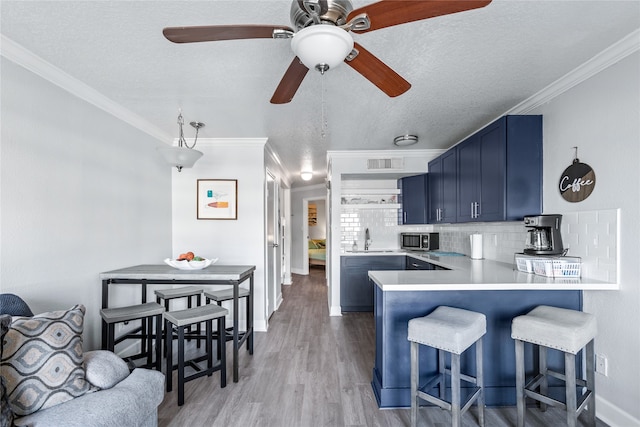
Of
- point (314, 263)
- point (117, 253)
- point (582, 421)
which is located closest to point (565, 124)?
point (582, 421)

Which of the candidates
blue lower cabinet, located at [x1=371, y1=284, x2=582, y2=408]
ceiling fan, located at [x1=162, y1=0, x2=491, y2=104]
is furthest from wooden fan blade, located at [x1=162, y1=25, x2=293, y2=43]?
blue lower cabinet, located at [x1=371, y1=284, x2=582, y2=408]

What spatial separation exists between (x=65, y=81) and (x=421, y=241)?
4.13 m

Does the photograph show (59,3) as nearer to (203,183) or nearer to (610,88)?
(203,183)

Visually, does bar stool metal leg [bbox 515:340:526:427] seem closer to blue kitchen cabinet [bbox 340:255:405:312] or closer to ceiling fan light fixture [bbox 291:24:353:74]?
ceiling fan light fixture [bbox 291:24:353:74]

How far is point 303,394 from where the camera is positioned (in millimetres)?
2260

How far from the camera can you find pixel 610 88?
1914 mm

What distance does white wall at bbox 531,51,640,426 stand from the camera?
1.77 metres

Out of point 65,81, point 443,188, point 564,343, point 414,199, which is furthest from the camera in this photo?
point 414,199

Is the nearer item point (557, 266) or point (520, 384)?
point (520, 384)

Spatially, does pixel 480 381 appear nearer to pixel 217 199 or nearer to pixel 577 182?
pixel 577 182

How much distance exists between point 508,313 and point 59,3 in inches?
125

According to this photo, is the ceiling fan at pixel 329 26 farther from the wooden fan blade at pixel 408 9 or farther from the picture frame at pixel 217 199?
the picture frame at pixel 217 199

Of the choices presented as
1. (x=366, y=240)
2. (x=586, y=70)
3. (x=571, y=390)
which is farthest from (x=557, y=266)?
(x=366, y=240)

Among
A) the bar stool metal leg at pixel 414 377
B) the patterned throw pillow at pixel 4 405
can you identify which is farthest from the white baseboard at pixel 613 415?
the patterned throw pillow at pixel 4 405
